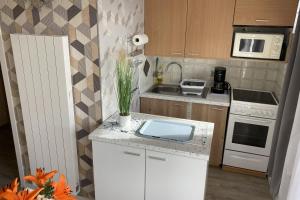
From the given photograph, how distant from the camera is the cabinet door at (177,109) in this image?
2.91m

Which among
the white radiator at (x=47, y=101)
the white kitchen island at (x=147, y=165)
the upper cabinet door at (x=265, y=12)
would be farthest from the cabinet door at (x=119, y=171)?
the upper cabinet door at (x=265, y=12)

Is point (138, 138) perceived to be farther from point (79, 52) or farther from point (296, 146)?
point (296, 146)

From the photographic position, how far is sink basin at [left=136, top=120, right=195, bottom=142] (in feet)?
6.22

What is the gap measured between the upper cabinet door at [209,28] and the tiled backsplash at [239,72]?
0.42 metres

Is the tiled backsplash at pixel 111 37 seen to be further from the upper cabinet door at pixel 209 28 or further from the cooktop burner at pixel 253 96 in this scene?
the cooktop burner at pixel 253 96

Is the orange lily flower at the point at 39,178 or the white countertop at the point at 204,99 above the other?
the orange lily flower at the point at 39,178

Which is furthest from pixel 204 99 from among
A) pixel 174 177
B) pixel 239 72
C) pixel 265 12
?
pixel 174 177

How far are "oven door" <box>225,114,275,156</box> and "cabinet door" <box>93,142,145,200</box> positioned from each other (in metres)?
1.36

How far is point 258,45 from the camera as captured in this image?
2.62 meters

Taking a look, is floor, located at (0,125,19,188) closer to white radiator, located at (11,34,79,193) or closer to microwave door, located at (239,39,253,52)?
white radiator, located at (11,34,79,193)

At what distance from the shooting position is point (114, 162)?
6.42ft

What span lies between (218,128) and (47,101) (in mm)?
1860

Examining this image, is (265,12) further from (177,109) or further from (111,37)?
(111,37)

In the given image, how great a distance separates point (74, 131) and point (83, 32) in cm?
87
